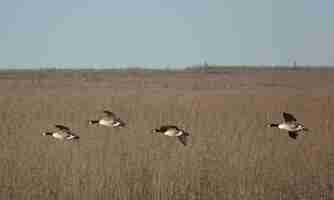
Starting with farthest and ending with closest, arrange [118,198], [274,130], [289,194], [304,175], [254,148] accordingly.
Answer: [274,130]
[254,148]
[304,175]
[289,194]
[118,198]

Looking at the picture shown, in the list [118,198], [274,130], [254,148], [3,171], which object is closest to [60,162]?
[3,171]

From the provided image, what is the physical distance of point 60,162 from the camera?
24.4 feet

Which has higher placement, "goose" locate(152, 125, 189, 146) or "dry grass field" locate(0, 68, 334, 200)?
"goose" locate(152, 125, 189, 146)

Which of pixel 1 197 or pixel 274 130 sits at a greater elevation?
pixel 274 130

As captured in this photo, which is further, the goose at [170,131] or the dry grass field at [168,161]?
the dry grass field at [168,161]

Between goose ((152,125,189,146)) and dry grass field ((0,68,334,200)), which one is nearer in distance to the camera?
goose ((152,125,189,146))

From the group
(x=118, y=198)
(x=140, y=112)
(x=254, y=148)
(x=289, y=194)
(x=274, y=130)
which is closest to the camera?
(x=118, y=198)

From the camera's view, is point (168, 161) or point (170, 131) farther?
point (168, 161)

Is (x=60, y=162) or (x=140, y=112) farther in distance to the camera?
(x=140, y=112)

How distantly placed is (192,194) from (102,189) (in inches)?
41.3

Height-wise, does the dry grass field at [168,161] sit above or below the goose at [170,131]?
below

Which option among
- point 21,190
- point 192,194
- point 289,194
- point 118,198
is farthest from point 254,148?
point 21,190

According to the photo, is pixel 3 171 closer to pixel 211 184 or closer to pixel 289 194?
pixel 211 184

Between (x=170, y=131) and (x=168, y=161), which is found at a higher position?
(x=170, y=131)
